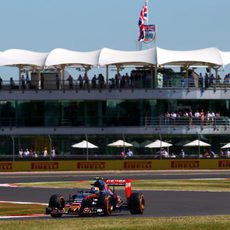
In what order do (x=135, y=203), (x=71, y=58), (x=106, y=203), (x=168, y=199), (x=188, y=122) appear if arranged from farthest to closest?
(x=71, y=58) → (x=188, y=122) → (x=168, y=199) → (x=135, y=203) → (x=106, y=203)

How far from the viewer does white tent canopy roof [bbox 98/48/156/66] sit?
8594 cm

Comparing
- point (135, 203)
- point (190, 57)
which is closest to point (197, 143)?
point (190, 57)

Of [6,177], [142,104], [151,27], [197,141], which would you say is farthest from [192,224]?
[151,27]

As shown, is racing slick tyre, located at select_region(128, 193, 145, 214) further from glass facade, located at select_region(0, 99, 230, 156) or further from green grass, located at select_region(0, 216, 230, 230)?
glass facade, located at select_region(0, 99, 230, 156)

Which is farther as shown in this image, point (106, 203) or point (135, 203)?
point (135, 203)

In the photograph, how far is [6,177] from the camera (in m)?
66.6

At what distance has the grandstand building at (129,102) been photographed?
273 feet

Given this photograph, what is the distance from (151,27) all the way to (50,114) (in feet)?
51.4

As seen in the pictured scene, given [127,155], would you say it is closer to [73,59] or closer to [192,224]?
[73,59]

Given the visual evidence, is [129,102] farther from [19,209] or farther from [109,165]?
[19,209]

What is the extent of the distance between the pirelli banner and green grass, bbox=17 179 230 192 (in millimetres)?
A: 15497

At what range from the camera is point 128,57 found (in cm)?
8700

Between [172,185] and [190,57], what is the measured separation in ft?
114

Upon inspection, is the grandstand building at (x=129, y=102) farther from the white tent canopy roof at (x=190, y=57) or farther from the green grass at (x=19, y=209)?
the green grass at (x=19, y=209)
